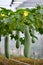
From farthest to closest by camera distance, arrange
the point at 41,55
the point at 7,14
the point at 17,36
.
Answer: the point at 41,55, the point at 17,36, the point at 7,14

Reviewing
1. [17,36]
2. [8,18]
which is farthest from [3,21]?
[17,36]

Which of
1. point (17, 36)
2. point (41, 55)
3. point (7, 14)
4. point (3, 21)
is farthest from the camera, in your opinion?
point (41, 55)

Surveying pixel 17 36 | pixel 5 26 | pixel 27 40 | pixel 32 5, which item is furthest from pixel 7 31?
pixel 32 5

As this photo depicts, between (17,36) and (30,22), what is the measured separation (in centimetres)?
52

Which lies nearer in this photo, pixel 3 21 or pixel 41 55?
pixel 3 21

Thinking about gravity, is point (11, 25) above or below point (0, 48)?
above

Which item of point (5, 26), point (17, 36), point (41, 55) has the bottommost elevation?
point (41, 55)

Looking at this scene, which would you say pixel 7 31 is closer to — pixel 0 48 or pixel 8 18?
pixel 8 18

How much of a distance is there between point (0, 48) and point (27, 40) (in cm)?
241

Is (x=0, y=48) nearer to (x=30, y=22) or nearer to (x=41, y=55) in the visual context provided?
(x=41, y=55)

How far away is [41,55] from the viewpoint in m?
4.11

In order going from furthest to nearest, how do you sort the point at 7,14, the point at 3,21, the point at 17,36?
the point at 17,36, the point at 7,14, the point at 3,21

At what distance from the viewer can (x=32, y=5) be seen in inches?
162

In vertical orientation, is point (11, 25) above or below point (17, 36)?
above
